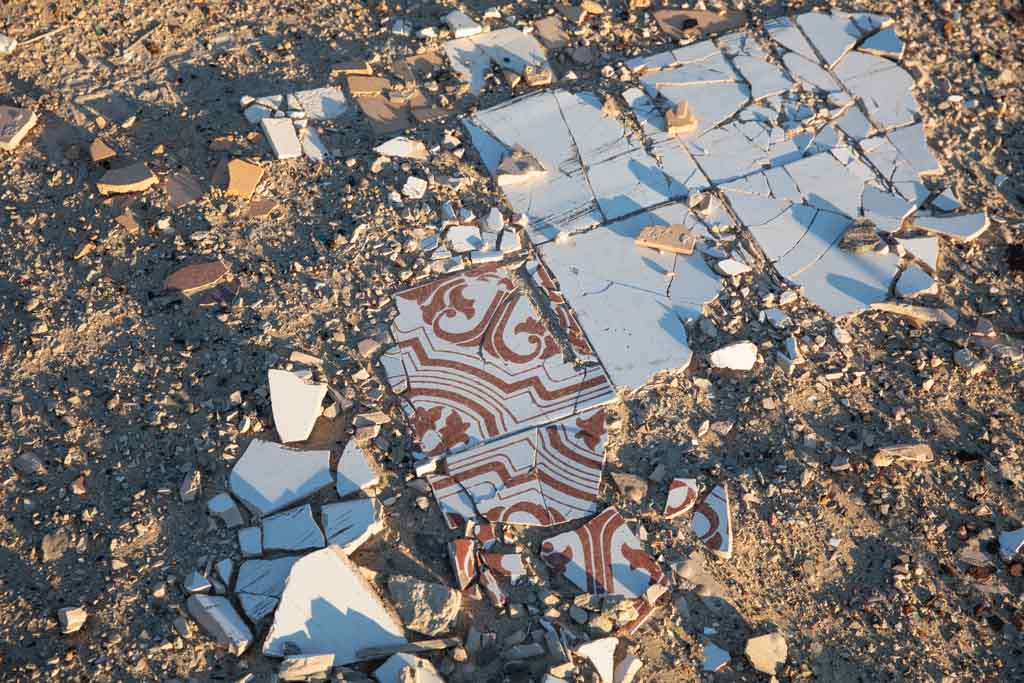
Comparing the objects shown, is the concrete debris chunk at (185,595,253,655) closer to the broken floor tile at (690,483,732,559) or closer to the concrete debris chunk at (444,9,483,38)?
the broken floor tile at (690,483,732,559)

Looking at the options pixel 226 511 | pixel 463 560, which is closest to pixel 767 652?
pixel 463 560

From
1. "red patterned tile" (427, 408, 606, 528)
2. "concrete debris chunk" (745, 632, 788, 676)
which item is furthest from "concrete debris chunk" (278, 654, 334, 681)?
"concrete debris chunk" (745, 632, 788, 676)

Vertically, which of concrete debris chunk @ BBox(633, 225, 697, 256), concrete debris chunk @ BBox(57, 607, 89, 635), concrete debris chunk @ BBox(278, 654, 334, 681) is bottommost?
concrete debris chunk @ BBox(278, 654, 334, 681)

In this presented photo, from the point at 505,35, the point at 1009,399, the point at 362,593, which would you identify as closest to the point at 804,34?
the point at 505,35

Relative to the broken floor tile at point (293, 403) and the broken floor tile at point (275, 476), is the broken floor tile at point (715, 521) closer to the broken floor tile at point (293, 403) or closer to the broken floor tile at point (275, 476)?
the broken floor tile at point (275, 476)

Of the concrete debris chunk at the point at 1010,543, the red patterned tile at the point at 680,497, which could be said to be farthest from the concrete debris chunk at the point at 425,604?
the concrete debris chunk at the point at 1010,543

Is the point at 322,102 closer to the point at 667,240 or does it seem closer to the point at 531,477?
the point at 667,240
